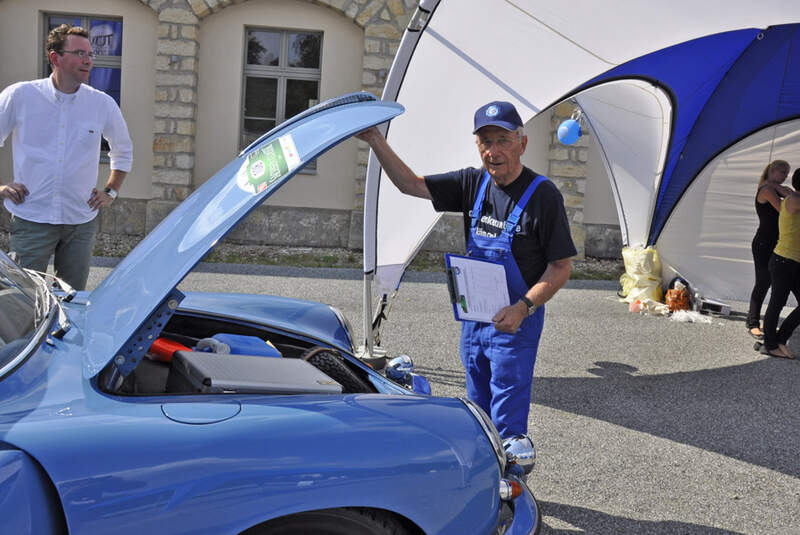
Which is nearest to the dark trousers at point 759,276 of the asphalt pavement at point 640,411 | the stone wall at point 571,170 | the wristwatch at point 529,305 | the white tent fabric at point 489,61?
the asphalt pavement at point 640,411

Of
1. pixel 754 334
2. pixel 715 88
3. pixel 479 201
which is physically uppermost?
pixel 715 88

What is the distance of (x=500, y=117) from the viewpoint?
3033 mm

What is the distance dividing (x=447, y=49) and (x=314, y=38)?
25.5 ft

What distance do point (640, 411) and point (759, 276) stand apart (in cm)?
363

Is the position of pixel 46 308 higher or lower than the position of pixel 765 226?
lower

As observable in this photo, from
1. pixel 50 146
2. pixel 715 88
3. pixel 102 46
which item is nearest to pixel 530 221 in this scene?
pixel 50 146

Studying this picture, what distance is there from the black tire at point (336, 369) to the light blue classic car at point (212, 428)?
2cm

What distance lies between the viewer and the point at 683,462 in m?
4.25

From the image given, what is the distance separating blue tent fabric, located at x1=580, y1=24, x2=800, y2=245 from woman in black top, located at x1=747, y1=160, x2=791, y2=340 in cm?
81

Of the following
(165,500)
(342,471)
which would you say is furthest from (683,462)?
(165,500)

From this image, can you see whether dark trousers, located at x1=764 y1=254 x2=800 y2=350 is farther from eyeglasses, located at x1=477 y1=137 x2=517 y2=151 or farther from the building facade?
the building facade

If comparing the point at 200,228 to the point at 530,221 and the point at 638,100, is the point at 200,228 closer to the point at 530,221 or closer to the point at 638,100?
the point at 530,221

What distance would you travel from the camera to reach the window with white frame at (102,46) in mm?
12516

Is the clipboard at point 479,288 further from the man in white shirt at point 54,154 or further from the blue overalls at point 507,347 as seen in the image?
the man in white shirt at point 54,154
